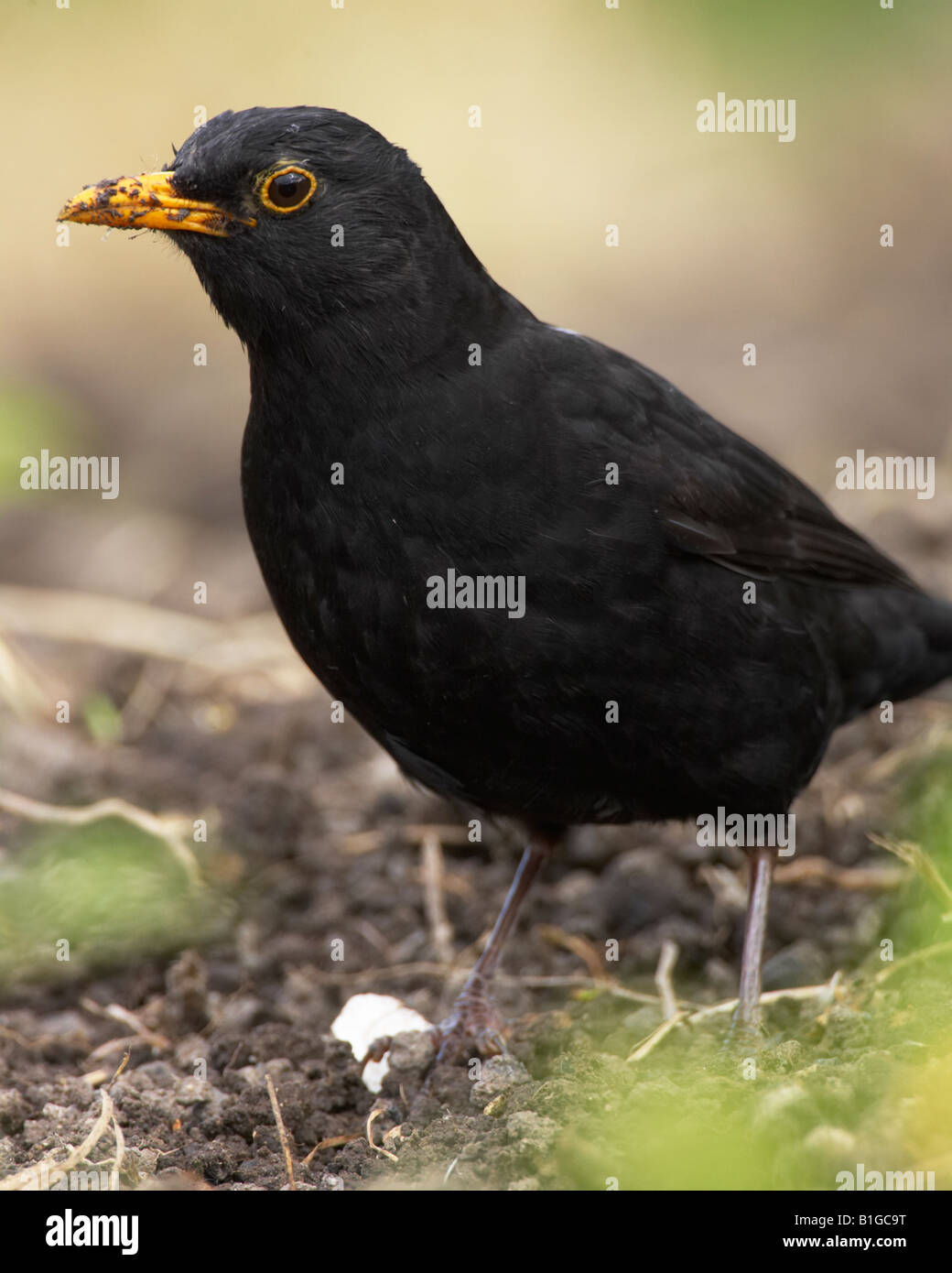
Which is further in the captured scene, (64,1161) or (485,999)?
(485,999)

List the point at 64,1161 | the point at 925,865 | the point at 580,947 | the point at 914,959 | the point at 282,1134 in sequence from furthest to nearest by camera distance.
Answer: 1. the point at 580,947
2. the point at 925,865
3. the point at 914,959
4. the point at 282,1134
5. the point at 64,1161

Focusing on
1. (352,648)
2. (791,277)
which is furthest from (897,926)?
(791,277)

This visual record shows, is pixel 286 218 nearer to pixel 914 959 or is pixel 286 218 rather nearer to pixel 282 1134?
pixel 282 1134

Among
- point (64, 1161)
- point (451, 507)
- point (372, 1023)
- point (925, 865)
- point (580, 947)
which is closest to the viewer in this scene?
point (64, 1161)

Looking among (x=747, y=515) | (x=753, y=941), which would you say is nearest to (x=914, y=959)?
(x=753, y=941)

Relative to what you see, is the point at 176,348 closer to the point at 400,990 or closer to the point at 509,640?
the point at 400,990

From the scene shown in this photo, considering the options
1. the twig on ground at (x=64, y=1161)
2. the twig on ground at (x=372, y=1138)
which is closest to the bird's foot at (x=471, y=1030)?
the twig on ground at (x=372, y=1138)

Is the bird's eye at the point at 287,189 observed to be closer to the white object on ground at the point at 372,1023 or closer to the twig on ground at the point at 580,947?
the white object on ground at the point at 372,1023
